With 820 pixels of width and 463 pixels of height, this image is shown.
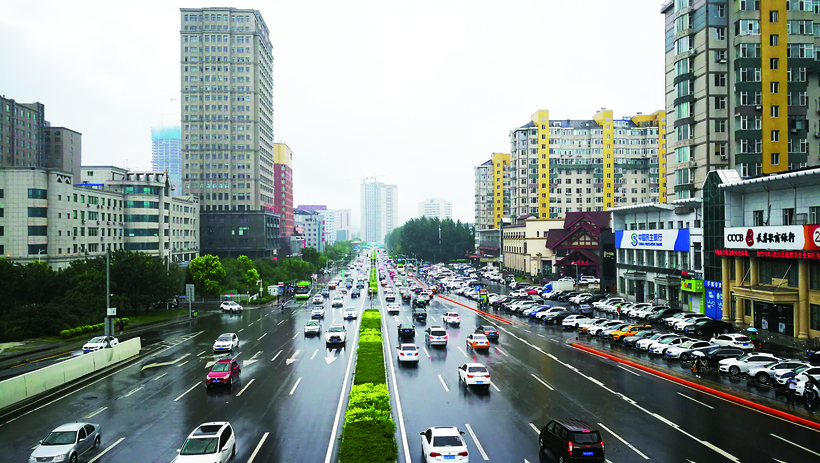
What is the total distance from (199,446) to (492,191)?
6748 inches

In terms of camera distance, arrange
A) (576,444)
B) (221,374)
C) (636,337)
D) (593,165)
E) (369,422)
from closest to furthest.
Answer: (576,444)
(369,422)
(221,374)
(636,337)
(593,165)

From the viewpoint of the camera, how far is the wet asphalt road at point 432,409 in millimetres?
20094

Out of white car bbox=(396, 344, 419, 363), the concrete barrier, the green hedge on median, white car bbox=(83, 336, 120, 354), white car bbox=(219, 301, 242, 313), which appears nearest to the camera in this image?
the green hedge on median

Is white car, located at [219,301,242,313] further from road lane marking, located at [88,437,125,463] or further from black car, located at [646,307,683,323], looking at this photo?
road lane marking, located at [88,437,125,463]

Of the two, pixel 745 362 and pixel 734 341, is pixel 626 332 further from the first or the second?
pixel 745 362

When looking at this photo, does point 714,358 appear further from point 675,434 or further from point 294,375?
point 294,375

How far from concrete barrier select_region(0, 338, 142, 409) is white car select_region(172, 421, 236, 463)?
1595 centimetres

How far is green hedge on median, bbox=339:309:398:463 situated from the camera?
59.9 feet

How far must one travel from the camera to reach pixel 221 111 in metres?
132

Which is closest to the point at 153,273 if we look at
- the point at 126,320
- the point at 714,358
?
the point at 126,320

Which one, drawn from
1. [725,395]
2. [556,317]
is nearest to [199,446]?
[725,395]

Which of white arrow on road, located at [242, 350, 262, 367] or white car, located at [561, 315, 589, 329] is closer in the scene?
white arrow on road, located at [242, 350, 262, 367]

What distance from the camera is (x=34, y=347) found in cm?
4541

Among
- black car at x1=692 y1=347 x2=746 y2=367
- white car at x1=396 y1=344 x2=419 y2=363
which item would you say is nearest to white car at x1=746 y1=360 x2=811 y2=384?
black car at x1=692 y1=347 x2=746 y2=367
